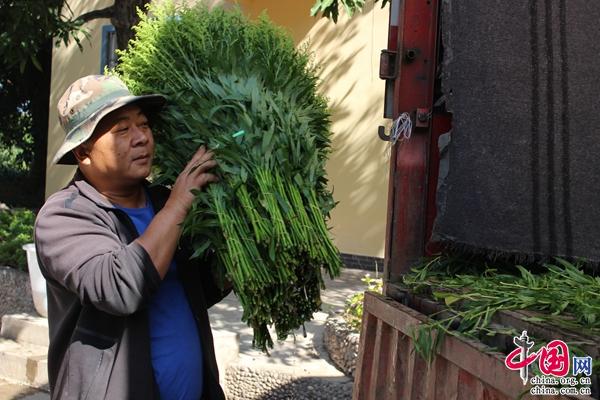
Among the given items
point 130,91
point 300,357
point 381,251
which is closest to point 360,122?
point 381,251

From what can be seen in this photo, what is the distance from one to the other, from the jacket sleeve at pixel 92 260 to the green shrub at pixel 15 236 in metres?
4.65

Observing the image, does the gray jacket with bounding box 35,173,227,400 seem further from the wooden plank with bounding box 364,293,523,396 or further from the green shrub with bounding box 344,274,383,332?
the green shrub with bounding box 344,274,383,332

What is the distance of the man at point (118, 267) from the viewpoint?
167 centimetres

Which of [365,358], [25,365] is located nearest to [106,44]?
[25,365]

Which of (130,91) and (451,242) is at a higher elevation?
(130,91)

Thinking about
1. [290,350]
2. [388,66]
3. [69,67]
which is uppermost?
[69,67]

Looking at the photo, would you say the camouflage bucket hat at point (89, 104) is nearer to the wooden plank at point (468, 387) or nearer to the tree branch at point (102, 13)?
the wooden plank at point (468, 387)

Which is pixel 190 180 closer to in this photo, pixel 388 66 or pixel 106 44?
pixel 388 66

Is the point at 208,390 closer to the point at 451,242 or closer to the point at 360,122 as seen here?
the point at 451,242

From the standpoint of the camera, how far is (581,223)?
2.14 meters

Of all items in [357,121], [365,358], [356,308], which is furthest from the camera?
[357,121]

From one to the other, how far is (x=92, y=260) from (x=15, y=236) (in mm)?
5469

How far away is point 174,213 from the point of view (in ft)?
5.71

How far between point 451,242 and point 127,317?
1.11 m
